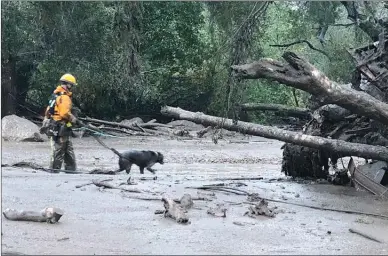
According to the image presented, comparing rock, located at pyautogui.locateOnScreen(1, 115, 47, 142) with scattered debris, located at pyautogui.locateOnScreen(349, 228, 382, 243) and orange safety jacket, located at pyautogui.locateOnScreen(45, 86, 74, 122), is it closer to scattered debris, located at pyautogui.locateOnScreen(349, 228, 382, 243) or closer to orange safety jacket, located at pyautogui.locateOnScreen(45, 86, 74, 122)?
orange safety jacket, located at pyautogui.locateOnScreen(45, 86, 74, 122)

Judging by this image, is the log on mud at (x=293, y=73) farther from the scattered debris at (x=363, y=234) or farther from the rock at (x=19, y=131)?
the rock at (x=19, y=131)

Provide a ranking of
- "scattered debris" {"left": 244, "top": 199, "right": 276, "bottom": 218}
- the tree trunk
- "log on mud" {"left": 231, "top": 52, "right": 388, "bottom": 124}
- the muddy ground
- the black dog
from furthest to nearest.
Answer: the tree trunk, the black dog, "scattered debris" {"left": 244, "top": 199, "right": 276, "bottom": 218}, "log on mud" {"left": 231, "top": 52, "right": 388, "bottom": 124}, the muddy ground

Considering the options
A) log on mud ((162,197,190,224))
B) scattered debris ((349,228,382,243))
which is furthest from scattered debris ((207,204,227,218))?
scattered debris ((349,228,382,243))

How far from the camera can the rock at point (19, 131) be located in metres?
21.0

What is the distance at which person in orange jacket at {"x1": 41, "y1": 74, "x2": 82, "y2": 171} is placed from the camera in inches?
485

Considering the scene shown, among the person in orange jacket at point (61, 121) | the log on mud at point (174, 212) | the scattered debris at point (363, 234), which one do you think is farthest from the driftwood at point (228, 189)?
the person in orange jacket at point (61, 121)

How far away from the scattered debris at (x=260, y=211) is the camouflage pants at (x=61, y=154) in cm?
570

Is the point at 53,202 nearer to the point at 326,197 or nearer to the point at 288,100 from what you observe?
the point at 326,197

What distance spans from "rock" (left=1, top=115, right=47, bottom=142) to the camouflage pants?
8.46m

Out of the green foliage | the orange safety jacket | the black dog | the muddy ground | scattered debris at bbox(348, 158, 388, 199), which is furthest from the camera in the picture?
the green foliage

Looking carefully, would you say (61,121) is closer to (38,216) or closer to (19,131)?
(38,216)

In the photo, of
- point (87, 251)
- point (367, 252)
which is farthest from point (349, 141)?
point (87, 251)

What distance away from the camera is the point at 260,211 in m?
8.03

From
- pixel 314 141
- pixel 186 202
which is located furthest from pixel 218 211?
pixel 314 141
